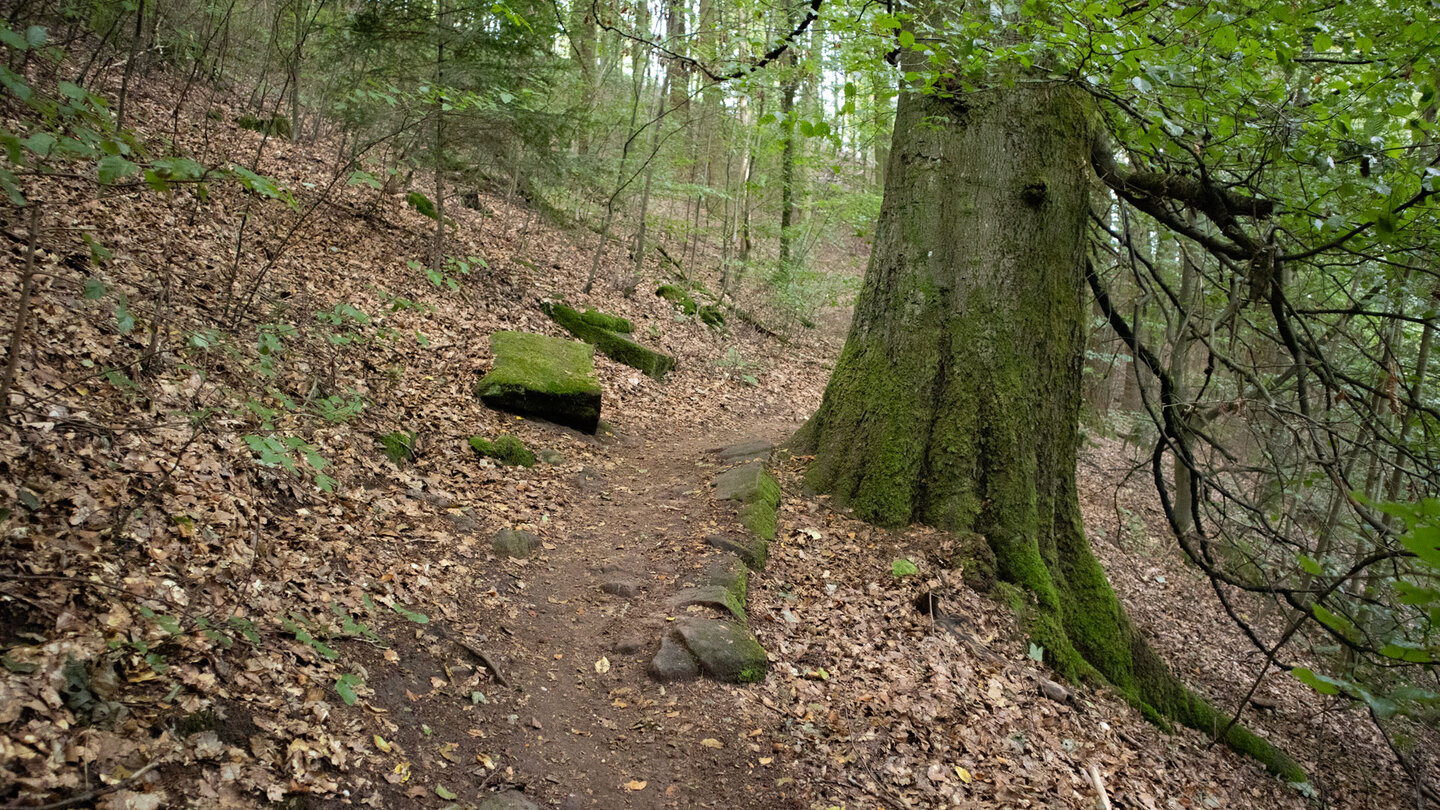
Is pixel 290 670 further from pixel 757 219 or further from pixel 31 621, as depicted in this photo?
pixel 757 219

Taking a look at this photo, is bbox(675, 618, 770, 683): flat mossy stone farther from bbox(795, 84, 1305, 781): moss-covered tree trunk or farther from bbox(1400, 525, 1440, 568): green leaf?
bbox(1400, 525, 1440, 568): green leaf

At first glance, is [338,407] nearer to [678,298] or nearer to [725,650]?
[725,650]

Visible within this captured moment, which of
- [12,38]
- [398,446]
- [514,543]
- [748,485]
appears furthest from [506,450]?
[12,38]

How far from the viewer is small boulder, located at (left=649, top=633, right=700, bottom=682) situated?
13.9 ft

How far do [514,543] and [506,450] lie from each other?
159 centimetres

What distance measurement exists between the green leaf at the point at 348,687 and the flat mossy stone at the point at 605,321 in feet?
26.9

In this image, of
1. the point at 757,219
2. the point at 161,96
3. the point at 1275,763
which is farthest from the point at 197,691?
the point at 757,219

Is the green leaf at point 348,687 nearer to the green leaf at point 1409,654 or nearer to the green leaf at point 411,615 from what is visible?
the green leaf at point 411,615

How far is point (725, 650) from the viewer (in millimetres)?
4348

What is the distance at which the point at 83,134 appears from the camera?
2.32 metres

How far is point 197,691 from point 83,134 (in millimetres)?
2000

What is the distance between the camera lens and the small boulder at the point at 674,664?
4227 mm

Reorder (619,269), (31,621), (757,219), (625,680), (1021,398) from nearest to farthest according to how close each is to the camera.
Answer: (31,621) < (625,680) < (1021,398) < (619,269) < (757,219)

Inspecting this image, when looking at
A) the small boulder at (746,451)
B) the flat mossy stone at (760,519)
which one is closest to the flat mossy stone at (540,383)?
the small boulder at (746,451)
